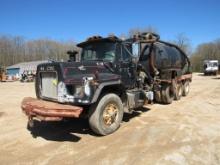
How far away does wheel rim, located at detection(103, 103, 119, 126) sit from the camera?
646 cm

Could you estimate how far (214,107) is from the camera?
10086 mm

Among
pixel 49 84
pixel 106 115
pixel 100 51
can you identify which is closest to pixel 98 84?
pixel 106 115

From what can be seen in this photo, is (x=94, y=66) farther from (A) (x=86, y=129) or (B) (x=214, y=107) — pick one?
(B) (x=214, y=107)

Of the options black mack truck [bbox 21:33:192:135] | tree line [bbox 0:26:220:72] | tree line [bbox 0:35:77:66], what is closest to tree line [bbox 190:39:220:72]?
tree line [bbox 0:26:220:72]

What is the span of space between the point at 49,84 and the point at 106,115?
1704 millimetres

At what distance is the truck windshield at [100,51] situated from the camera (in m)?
7.34

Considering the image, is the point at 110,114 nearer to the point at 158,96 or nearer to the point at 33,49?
the point at 158,96

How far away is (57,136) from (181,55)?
9264 millimetres

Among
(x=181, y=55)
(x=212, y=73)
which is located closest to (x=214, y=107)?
(x=181, y=55)

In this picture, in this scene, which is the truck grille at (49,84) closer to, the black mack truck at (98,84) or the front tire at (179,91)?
the black mack truck at (98,84)

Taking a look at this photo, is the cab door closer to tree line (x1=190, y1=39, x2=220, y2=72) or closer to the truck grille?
the truck grille

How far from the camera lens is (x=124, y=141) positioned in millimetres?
5930

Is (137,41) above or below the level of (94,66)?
above

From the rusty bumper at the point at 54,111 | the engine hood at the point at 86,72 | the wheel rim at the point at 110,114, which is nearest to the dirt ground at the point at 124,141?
the wheel rim at the point at 110,114
